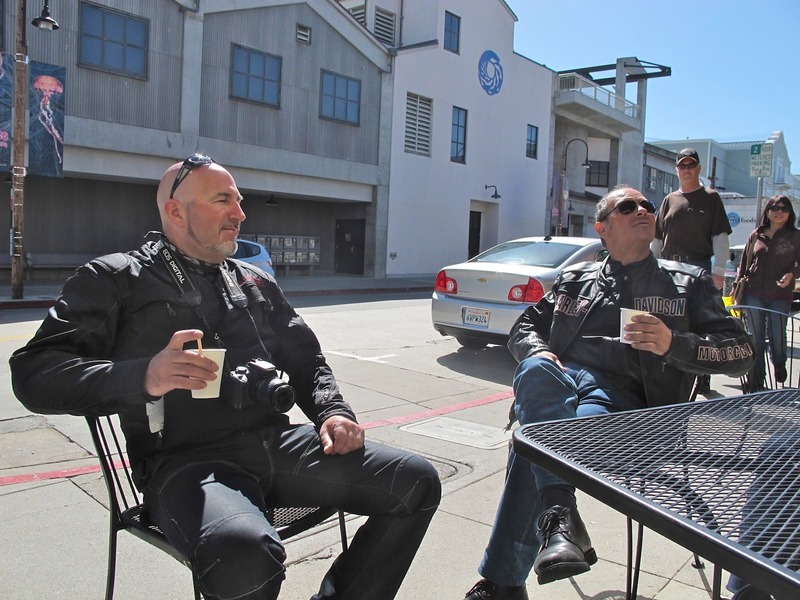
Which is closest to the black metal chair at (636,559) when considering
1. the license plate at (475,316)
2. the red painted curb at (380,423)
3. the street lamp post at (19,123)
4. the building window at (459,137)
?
the red painted curb at (380,423)

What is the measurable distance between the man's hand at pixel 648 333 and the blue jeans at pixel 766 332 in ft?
3.11

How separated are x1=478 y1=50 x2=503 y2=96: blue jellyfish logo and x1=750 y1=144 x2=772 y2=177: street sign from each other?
15.8 metres

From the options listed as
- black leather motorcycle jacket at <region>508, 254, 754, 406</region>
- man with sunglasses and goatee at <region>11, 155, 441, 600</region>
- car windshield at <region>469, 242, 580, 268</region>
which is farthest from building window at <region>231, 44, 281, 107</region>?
man with sunglasses and goatee at <region>11, 155, 441, 600</region>

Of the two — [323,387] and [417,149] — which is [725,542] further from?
[417,149]

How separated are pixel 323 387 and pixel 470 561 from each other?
3.57 ft

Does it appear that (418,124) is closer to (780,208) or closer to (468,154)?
(468,154)

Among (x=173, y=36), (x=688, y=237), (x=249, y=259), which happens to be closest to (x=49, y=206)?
(x=173, y=36)

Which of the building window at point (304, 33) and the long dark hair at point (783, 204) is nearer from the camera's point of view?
the long dark hair at point (783, 204)

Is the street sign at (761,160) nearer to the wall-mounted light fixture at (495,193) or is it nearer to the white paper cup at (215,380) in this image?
the white paper cup at (215,380)

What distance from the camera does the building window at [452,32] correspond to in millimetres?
24594

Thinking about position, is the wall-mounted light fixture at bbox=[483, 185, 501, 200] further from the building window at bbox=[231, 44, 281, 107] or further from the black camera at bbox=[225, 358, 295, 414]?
the black camera at bbox=[225, 358, 295, 414]

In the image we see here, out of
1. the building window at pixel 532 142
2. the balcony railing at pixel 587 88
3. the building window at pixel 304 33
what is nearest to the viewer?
the building window at pixel 304 33

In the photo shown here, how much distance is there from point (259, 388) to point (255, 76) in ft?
61.4

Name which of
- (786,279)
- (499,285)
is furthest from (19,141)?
(786,279)
